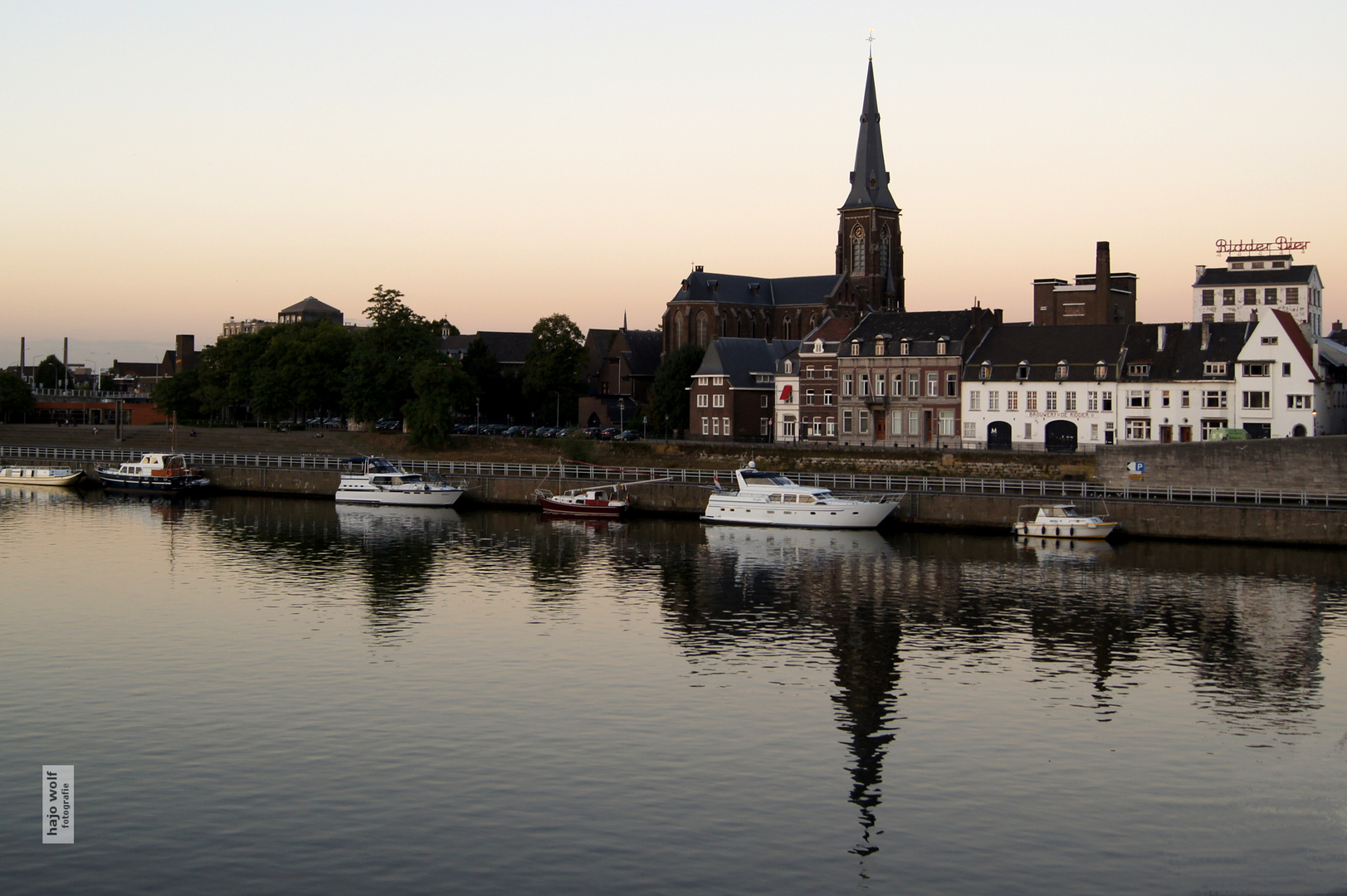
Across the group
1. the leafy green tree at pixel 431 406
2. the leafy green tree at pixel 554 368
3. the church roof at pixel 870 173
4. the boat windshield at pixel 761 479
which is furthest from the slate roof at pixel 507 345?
the boat windshield at pixel 761 479

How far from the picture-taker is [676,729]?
105 ft

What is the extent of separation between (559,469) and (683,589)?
136 ft

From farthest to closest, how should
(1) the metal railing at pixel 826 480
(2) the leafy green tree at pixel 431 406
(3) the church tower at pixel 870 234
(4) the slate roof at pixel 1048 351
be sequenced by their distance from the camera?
(3) the church tower at pixel 870 234
(2) the leafy green tree at pixel 431 406
(4) the slate roof at pixel 1048 351
(1) the metal railing at pixel 826 480

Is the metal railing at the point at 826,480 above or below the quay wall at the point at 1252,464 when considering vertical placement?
below

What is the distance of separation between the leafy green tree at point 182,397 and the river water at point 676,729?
92.0m

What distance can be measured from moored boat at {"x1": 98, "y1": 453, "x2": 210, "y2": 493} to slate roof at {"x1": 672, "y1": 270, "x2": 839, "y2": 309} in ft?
214

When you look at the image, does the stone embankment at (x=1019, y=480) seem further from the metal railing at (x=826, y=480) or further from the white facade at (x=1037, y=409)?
the white facade at (x=1037, y=409)

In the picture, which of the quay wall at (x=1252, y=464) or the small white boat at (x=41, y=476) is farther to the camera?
the small white boat at (x=41, y=476)

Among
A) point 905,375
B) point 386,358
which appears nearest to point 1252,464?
point 905,375

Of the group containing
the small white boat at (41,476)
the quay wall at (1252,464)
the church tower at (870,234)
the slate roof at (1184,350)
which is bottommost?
the small white boat at (41,476)

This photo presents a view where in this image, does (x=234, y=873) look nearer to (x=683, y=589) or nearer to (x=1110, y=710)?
(x=1110, y=710)

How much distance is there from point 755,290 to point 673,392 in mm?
33740

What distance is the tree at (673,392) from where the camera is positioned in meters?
126

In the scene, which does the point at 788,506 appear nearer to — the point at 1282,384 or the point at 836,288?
the point at 1282,384
